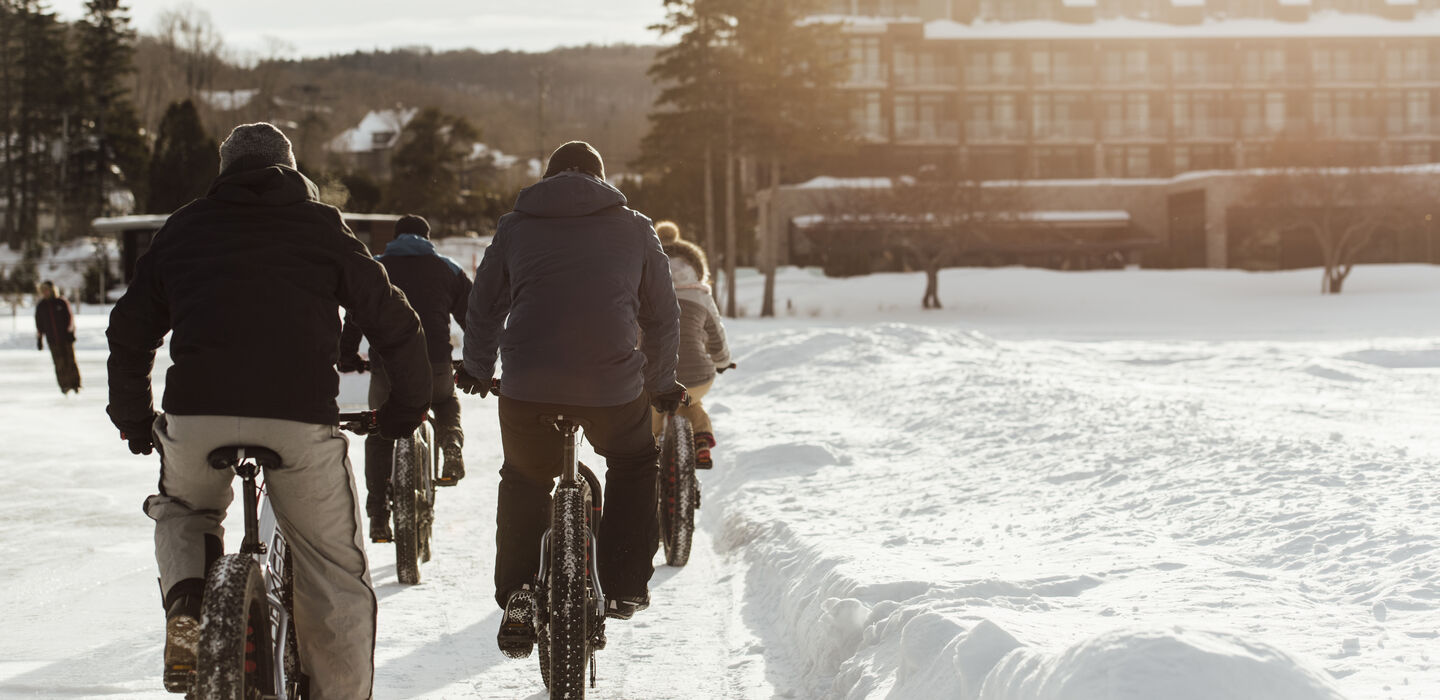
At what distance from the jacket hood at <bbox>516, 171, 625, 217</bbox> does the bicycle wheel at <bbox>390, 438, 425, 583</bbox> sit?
2689 mm

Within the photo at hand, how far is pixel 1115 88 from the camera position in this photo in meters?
78.0

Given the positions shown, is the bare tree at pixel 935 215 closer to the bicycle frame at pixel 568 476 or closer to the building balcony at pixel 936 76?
the building balcony at pixel 936 76

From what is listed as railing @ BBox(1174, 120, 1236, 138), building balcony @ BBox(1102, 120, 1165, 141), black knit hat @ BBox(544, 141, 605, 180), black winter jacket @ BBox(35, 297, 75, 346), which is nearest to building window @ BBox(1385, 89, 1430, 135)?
railing @ BBox(1174, 120, 1236, 138)

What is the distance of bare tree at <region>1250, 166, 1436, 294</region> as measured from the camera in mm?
51500

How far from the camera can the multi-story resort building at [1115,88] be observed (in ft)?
251

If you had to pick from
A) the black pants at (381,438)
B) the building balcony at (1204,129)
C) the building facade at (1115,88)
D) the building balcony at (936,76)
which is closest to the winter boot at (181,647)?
the black pants at (381,438)

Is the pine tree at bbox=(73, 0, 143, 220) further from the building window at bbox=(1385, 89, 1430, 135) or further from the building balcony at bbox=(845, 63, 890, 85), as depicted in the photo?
the building window at bbox=(1385, 89, 1430, 135)

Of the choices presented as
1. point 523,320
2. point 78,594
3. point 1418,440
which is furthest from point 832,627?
point 1418,440

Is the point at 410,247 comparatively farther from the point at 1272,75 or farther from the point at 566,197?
the point at 1272,75

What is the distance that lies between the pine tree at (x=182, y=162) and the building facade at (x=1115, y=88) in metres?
33.0

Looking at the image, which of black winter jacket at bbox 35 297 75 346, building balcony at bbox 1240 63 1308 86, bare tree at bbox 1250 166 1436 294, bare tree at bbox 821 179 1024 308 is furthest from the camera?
building balcony at bbox 1240 63 1308 86

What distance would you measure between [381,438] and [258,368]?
333 cm

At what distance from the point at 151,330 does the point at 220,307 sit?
0.33 m

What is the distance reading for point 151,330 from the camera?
3.81m
